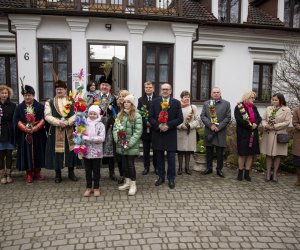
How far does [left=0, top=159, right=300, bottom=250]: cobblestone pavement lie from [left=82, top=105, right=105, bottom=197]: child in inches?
13.5

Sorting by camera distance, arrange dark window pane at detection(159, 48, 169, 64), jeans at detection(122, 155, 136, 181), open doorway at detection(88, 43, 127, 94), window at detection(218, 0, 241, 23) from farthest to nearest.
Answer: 1. window at detection(218, 0, 241, 23)
2. dark window pane at detection(159, 48, 169, 64)
3. open doorway at detection(88, 43, 127, 94)
4. jeans at detection(122, 155, 136, 181)

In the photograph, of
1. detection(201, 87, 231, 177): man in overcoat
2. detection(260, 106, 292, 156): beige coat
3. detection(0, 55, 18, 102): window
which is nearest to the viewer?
detection(260, 106, 292, 156): beige coat

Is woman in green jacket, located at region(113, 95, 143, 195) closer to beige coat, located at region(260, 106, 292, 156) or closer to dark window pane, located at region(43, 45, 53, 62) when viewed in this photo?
beige coat, located at region(260, 106, 292, 156)

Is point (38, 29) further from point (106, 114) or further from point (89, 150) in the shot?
point (89, 150)

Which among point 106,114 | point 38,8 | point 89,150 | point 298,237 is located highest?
point 38,8

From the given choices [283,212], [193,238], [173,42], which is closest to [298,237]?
[283,212]

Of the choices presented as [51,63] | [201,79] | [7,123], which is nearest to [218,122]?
[7,123]

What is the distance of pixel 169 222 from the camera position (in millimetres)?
4535

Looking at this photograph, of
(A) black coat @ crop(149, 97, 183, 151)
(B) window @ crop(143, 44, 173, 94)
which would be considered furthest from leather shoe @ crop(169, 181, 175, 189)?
(B) window @ crop(143, 44, 173, 94)

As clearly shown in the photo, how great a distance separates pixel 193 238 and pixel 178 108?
2.68 m

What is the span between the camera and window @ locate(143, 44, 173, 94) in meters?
11.5

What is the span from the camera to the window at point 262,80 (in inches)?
570

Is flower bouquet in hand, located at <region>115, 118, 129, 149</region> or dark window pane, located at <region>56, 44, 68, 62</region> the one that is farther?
dark window pane, located at <region>56, 44, 68, 62</region>

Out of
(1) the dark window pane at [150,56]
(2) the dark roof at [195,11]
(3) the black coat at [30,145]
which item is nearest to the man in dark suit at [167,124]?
(3) the black coat at [30,145]
